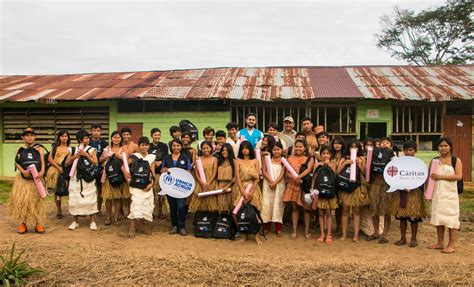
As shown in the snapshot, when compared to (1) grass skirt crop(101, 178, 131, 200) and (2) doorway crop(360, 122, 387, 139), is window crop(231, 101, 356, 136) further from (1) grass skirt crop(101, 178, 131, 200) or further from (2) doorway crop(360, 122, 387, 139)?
(1) grass skirt crop(101, 178, 131, 200)

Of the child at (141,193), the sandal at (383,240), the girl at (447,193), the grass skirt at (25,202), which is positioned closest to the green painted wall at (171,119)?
the child at (141,193)

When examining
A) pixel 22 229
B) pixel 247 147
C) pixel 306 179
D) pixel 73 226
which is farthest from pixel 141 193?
pixel 306 179

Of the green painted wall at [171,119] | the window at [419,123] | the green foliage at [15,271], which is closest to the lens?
the green foliage at [15,271]

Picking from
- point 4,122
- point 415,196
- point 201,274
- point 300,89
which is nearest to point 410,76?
point 300,89

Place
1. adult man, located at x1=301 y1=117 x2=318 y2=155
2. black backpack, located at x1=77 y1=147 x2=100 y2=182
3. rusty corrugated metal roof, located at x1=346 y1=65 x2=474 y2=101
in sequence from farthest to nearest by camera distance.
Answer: rusty corrugated metal roof, located at x1=346 y1=65 x2=474 y2=101 < adult man, located at x1=301 y1=117 x2=318 y2=155 < black backpack, located at x1=77 y1=147 x2=100 y2=182

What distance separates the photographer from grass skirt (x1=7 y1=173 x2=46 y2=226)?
18.5 feet

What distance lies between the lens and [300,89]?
11617 millimetres

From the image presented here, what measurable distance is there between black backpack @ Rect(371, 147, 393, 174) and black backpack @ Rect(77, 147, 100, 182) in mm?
4127

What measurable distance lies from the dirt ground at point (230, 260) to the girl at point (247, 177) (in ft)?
1.95

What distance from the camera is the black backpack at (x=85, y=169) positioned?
19.2 ft

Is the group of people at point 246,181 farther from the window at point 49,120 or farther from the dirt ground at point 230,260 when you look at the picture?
the window at point 49,120

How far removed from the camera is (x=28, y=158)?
5.60 meters

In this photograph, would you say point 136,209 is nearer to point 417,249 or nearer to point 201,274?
point 201,274

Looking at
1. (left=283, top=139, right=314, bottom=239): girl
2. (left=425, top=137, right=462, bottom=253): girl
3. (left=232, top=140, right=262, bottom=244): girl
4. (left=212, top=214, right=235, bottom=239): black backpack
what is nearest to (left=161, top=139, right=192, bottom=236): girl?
(left=212, top=214, right=235, bottom=239): black backpack
